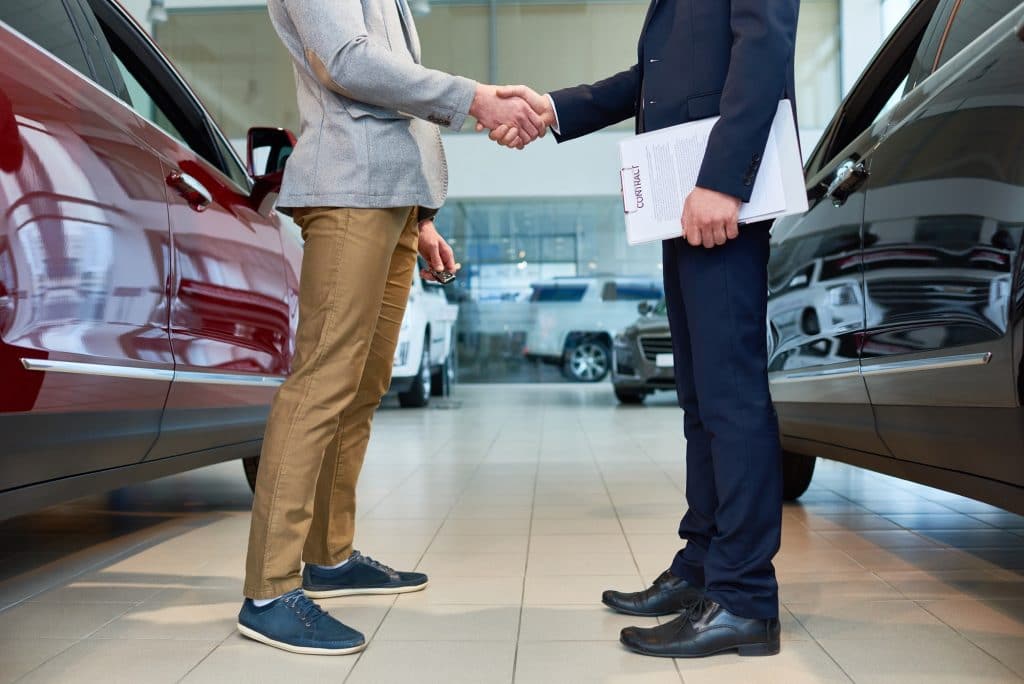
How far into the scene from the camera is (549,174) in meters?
11.0

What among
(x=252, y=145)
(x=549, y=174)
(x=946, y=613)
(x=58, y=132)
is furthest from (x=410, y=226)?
(x=549, y=174)

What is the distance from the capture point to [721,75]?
5.21 ft

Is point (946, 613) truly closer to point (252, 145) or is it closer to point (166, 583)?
point (166, 583)

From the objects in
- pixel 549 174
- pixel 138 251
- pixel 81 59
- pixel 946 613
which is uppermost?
pixel 549 174

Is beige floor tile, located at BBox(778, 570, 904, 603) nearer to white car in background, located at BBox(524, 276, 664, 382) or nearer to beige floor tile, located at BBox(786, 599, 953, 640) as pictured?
beige floor tile, located at BBox(786, 599, 953, 640)

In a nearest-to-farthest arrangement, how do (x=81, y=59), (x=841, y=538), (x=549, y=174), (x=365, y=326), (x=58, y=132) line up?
(x=58, y=132) → (x=365, y=326) → (x=81, y=59) → (x=841, y=538) → (x=549, y=174)

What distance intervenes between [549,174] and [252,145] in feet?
28.3

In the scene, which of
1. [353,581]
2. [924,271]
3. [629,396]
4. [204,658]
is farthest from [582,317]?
[204,658]

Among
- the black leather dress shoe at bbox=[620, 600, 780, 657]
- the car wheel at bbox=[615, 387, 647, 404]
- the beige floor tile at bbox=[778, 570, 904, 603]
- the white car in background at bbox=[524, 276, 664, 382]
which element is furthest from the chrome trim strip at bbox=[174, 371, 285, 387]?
the white car in background at bbox=[524, 276, 664, 382]

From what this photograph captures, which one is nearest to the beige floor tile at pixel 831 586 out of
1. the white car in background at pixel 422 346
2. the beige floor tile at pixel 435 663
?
the beige floor tile at pixel 435 663

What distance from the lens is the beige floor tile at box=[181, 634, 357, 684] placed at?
1.45 m

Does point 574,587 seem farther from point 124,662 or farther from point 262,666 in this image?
point 124,662

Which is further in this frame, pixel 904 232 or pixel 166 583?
pixel 166 583

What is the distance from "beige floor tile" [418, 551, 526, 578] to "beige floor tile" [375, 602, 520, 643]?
28 cm
